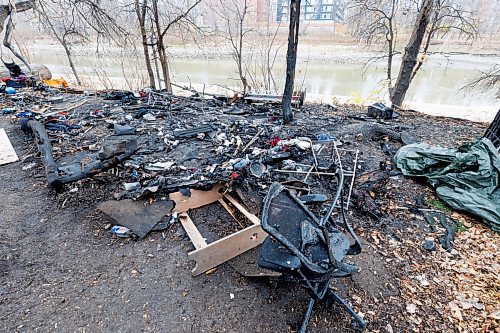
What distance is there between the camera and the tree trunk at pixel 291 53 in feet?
15.5

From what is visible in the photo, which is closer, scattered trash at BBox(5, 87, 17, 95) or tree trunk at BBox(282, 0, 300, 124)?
tree trunk at BBox(282, 0, 300, 124)

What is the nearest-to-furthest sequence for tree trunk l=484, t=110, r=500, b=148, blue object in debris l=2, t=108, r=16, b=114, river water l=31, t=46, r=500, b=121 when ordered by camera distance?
tree trunk l=484, t=110, r=500, b=148, blue object in debris l=2, t=108, r=16, b=114, river water l=31, t=46, r=500, b=121

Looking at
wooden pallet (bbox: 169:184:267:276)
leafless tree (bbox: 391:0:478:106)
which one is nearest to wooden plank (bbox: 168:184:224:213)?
wooden pallet (bbox: 169:184:267:276)

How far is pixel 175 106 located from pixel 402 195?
5600 millimetres

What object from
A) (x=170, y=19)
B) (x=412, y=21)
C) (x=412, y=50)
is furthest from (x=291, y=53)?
(x=412, y=21)

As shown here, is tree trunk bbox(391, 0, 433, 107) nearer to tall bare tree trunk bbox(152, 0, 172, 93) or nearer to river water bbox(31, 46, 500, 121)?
river water bbox(31, 46, 500, 121)

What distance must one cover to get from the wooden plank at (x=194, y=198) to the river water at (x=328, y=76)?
10705 millimetres

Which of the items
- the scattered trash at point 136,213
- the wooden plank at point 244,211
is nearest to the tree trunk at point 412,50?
the wooden plank at point 244,211

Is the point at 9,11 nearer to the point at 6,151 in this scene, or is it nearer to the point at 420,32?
the point at 6,151

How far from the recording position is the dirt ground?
1.97m

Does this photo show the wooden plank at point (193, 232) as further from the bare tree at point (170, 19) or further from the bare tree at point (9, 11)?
the bare tree at point (9, 11)

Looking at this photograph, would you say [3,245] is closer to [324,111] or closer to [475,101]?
[324,111]

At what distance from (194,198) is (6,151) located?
356cm

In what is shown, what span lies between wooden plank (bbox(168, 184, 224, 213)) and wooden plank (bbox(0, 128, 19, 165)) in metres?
2.98
